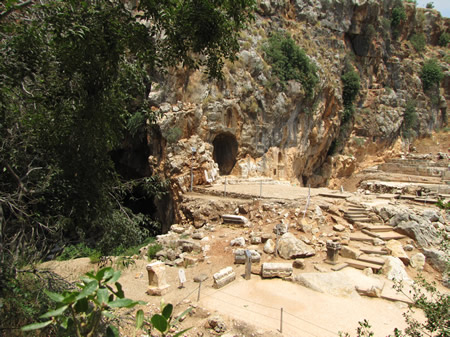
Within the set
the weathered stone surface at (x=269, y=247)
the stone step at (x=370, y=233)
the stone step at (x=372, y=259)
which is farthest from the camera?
the stone step at (x=370, y=233)

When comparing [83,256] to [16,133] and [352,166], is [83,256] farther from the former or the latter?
[352,166]

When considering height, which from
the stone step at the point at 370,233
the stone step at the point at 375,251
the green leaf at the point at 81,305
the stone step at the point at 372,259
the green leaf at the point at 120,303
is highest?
the green leaf at the point at 120,303

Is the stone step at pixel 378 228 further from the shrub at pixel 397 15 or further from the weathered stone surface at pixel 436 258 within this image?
the shrub at pixel 397 15

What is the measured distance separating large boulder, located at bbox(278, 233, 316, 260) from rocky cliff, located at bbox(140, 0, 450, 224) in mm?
5165

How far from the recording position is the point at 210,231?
1030 centimetres

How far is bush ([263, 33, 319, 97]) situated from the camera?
18.0m

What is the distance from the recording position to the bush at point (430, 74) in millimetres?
29562

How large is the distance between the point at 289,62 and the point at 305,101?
2.61 m

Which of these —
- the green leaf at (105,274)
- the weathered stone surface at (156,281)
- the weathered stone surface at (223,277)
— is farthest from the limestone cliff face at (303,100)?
the green leaf at (105,274)

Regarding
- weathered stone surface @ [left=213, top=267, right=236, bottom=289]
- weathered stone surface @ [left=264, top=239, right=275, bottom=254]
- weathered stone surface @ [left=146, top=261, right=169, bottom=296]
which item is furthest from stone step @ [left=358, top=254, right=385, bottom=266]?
weathered stone surface @ [left=146, top=261, right=169, bottom=296]

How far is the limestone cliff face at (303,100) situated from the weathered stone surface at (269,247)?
195 inches

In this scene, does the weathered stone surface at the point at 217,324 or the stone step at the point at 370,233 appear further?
the stone step at the point at 370,233

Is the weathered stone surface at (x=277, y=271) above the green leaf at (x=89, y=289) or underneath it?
underneath

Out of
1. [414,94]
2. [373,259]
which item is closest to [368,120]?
[414,94]
